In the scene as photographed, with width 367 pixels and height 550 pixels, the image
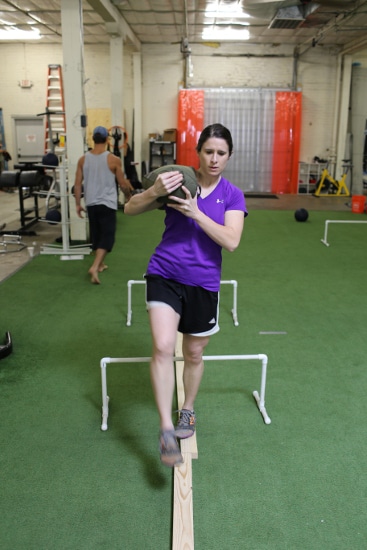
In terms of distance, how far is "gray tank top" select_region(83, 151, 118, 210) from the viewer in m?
5.24

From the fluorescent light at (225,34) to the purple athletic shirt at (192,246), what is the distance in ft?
34.1

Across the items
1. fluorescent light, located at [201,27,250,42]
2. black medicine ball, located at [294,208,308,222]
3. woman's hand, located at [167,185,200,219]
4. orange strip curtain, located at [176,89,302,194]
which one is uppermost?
fluorescent light, located at [201,27,250,42]

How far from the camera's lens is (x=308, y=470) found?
7.70ft

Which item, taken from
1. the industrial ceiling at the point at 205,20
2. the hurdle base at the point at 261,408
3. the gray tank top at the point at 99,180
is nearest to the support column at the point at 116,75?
the industrial ceiling at the point at 205,20

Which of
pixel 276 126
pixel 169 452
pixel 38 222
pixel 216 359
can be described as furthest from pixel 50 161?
pixel 276 126

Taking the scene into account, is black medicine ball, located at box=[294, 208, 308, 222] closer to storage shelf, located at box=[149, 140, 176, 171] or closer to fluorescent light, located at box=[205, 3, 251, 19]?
fluorescent light, located at box=[205, 3, 251, 19]

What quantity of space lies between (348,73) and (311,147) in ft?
6.75

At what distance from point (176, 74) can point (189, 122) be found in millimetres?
1405

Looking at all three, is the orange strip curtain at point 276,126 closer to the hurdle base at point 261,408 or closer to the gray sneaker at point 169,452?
the hurdle base at point 261,408

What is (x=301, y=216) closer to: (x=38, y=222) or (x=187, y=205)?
(x=38, y=222)

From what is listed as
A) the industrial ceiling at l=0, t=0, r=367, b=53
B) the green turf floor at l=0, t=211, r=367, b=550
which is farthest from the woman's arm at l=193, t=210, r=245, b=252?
the industrial ceiling at l=0, t=0, r=367, b=53

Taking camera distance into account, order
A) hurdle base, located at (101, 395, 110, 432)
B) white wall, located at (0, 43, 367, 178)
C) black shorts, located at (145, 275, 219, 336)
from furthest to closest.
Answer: white wall, located at (0, 43, 367, 178) → hurdle base, located at (101, 395, 110, 432) → black shorts, located at (145, 275, 219, 336)

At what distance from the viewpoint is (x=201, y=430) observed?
266cm

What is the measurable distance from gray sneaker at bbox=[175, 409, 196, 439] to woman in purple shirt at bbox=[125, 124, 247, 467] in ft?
1.28
